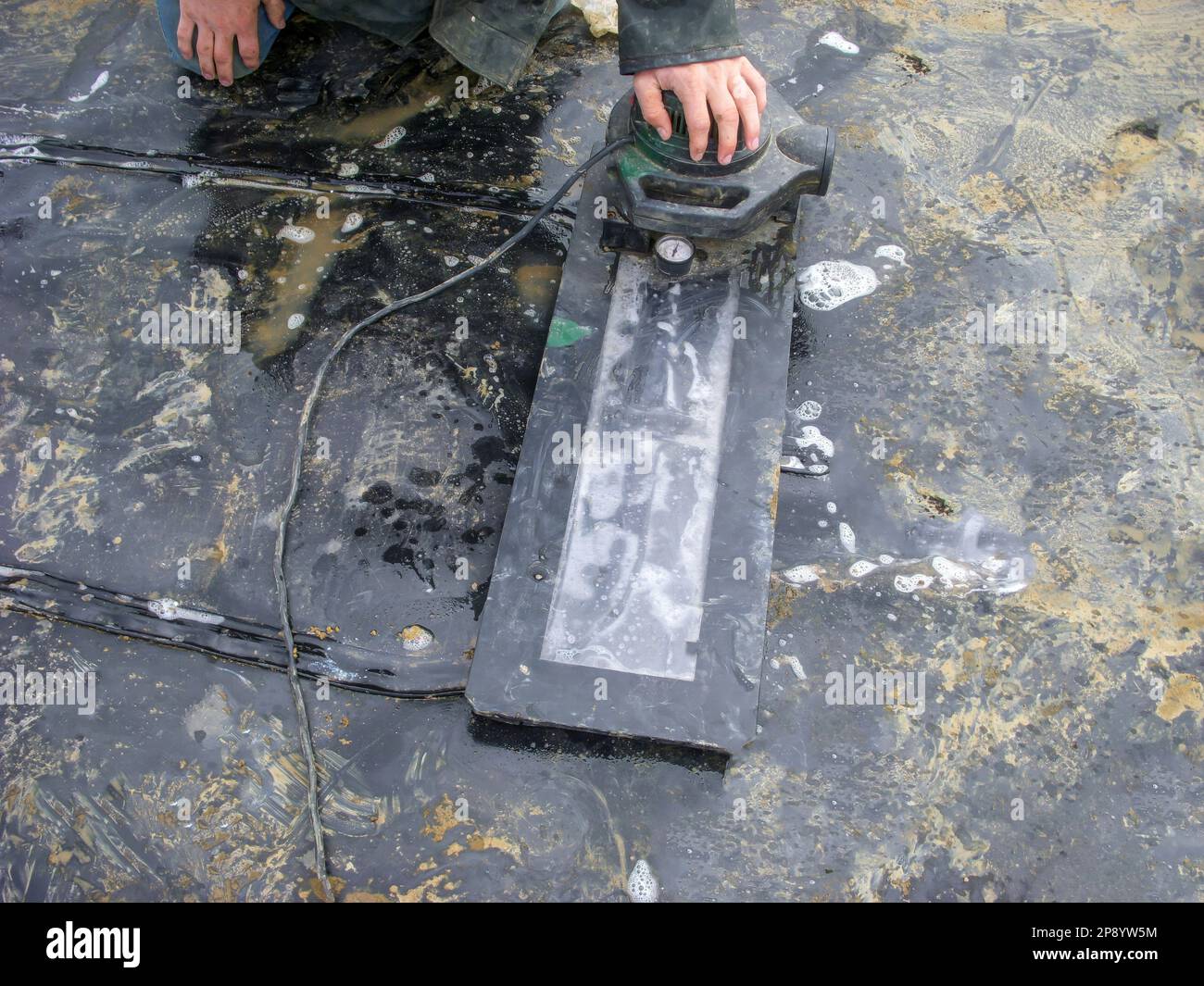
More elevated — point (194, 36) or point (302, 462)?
point (194, 36)

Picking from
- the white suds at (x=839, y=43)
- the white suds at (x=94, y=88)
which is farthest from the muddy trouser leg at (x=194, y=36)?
the white suds at (x=839, y=43)

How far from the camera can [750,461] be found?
5.92 ft

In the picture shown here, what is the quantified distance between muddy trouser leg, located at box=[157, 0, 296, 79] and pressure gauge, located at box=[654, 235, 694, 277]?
125 cm

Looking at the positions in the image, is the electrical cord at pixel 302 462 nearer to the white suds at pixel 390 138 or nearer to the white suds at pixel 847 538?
the white suds at pixel 390 138

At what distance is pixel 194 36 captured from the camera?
2324 millimetres

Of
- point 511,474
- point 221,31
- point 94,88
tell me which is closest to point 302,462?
point 511,474

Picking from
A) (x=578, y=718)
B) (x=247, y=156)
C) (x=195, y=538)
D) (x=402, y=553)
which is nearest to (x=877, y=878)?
(x=578, y=718)

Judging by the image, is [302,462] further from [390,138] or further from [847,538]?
[847,538]

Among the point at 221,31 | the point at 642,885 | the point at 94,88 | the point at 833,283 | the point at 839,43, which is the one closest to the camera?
the point at 642,885

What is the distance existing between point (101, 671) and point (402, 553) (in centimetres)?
59

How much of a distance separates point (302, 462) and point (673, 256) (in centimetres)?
89

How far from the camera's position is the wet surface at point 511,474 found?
1604 mm
